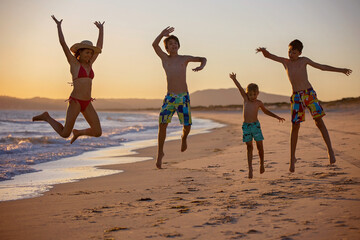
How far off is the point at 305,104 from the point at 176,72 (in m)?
2.36

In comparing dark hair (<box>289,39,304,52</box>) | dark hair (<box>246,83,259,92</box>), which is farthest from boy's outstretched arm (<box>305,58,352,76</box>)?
dark hair (<box>246,83,259,92</box>)

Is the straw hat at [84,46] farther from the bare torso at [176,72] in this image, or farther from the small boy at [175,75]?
the bare torso at [176,72]

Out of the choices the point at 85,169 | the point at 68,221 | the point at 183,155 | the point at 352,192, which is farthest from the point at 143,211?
the point at 183,155

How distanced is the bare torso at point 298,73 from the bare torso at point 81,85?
11.6 feet

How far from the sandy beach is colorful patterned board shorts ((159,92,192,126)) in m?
1.14

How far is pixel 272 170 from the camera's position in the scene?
7.68 metres

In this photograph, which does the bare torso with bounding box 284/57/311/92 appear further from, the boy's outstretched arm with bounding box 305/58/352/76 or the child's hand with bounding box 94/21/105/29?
the child's hand with bounding box 94/21/105/29

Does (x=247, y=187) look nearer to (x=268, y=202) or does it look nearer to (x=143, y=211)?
(x=268, y=202)

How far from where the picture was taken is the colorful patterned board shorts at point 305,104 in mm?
7238

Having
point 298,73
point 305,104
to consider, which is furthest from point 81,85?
point 305,104

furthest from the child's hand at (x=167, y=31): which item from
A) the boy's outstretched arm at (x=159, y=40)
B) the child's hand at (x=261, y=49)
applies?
the child's hand at (x=261, y=49)

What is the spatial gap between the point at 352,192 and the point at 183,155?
7221 millimetres

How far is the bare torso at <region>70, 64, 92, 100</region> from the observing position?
6770 millimetres

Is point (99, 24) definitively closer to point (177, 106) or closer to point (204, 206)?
point (177, 106)
